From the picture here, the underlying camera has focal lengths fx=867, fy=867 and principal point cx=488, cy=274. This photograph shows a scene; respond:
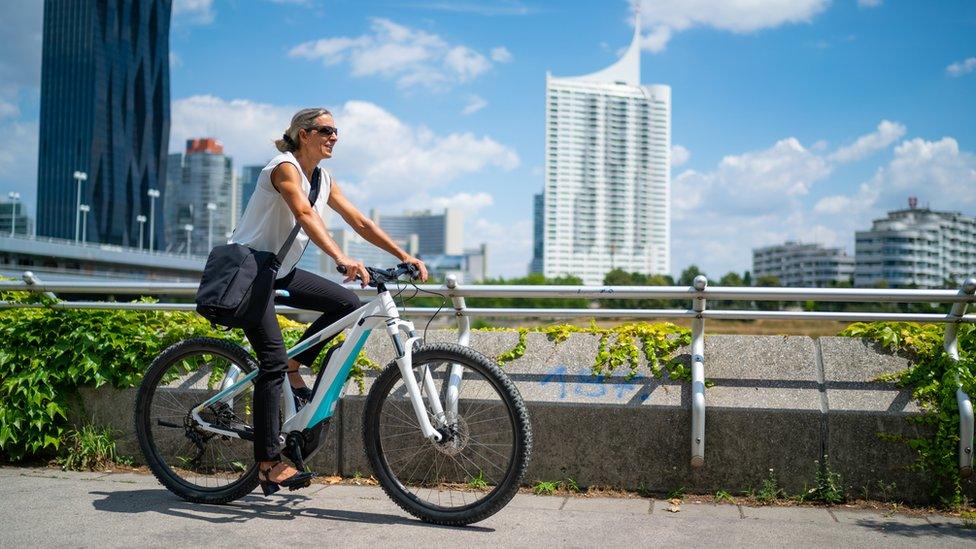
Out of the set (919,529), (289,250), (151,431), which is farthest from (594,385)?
(151,431)

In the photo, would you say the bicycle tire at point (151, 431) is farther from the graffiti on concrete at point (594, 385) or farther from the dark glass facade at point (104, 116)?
the dark glass facade at point (104, 116)

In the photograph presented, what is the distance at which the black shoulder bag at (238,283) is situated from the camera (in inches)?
173

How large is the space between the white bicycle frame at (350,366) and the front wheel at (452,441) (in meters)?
0.04

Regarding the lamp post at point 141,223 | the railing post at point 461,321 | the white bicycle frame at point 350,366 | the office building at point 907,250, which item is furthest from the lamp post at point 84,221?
the office building at point 907,250

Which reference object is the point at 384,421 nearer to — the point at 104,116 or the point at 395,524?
the point at 395,524

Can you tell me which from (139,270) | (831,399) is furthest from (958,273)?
(831,399)

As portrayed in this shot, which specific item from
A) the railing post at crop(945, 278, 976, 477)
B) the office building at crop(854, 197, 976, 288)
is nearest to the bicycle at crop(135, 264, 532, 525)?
the railing post at crop(945, 278, 976, 477)

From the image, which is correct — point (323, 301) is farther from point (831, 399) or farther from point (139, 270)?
point (139, 270)

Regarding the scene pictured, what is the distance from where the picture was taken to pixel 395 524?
436 cm

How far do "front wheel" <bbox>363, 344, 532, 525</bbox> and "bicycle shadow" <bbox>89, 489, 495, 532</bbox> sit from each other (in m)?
0.16

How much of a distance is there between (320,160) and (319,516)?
187 cm

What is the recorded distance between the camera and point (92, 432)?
5.73m

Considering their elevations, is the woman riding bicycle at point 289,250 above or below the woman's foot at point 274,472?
above

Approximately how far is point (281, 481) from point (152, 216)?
12952cm
